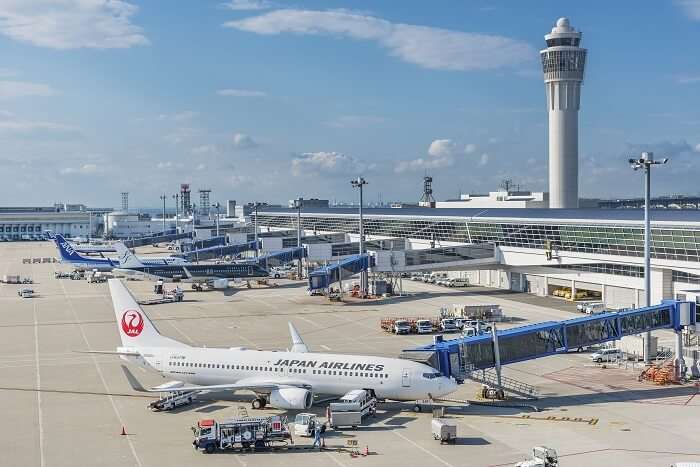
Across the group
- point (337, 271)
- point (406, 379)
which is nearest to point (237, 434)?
point (406, 379)

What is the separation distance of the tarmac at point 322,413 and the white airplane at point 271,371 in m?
1.60

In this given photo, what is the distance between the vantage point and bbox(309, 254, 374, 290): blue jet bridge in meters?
106

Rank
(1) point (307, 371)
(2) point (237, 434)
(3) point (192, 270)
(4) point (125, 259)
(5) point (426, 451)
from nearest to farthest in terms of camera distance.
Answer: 1. (5) point (426, 451)
2. (2) point (237, 434)
3. (1) point (307, 371)
4. (3) point (192, 270)
5. (4) point (125, 259)

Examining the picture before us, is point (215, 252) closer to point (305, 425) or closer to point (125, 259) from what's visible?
point (125, 259)

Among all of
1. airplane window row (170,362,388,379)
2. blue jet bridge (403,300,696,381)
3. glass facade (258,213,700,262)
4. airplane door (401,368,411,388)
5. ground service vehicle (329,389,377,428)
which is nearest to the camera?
ground service vehicle (329,389,377,428)

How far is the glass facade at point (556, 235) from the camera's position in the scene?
88.0 metres

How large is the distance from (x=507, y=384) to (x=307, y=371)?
51.5 ft

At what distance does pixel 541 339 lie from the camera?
52438mm

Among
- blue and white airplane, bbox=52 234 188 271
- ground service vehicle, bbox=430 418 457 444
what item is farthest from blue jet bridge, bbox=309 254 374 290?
ground service vehicle, bbox=430 418 457 444

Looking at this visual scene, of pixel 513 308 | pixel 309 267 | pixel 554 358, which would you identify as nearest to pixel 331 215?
pixel 309 267

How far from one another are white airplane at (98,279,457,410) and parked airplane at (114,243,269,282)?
74.2 meters

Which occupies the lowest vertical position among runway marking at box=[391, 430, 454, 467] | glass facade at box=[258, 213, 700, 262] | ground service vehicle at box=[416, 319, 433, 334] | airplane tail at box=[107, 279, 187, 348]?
ground service vehicle at box=[416, 319, 433, 334]

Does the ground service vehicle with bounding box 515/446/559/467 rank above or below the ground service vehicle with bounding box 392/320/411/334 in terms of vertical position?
above

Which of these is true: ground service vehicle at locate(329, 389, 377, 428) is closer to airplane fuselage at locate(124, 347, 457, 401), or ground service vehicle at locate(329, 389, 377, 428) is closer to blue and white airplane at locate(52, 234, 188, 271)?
airplane fuselage at locate(124, 347, 457, 401)
